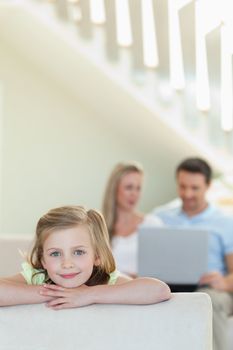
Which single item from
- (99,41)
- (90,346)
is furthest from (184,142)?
(90,346)

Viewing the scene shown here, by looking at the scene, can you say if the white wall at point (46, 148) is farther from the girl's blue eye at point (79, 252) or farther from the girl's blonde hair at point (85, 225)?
the girl's blue eye at point (79, 252)

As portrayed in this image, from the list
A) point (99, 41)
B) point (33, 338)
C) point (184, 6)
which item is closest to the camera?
point (33, 338)

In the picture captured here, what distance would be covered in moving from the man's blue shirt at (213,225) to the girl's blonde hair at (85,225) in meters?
2.15

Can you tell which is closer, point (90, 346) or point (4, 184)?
point (90, 346)

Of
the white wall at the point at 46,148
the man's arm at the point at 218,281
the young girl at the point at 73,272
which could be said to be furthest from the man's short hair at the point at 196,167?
the white wall at the point at 46,148

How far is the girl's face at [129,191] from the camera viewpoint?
4910 millimetres

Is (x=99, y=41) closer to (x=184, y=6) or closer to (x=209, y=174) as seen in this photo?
(x=184, y=6)

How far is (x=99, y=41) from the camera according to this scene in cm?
742

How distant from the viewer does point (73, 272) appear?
252 cm

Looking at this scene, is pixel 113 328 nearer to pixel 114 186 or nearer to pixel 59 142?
pixel 114 186

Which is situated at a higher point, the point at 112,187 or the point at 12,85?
the point at 12,85

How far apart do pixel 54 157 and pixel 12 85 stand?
2.29 ft

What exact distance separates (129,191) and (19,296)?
2.62 meters

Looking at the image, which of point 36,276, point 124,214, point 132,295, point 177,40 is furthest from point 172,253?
point 177,40
